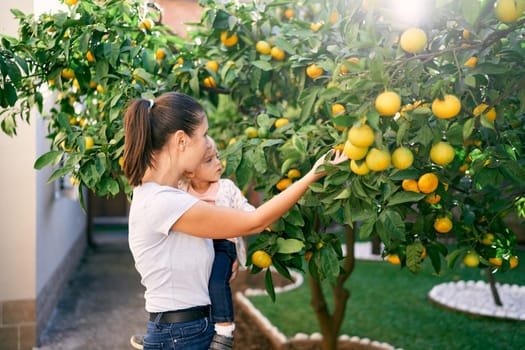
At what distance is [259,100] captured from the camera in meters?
3.38

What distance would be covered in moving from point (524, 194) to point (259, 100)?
1623 mm

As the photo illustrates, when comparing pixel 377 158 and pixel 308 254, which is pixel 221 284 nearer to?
pixel 308 254

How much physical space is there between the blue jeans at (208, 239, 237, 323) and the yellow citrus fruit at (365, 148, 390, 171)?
871 millimetres

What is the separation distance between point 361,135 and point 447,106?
0.27 meters

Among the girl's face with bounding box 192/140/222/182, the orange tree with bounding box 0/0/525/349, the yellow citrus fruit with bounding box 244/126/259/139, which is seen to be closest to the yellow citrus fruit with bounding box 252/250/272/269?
the orange tree with bounding box 0/0/525/349

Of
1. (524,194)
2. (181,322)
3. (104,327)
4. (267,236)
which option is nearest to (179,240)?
(181,322)

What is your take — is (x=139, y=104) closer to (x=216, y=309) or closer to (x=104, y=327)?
(x=216, y=309)

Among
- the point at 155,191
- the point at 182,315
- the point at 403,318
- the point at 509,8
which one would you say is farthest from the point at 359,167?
the point at 403,318

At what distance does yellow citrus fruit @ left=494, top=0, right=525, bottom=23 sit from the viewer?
1.47 metres

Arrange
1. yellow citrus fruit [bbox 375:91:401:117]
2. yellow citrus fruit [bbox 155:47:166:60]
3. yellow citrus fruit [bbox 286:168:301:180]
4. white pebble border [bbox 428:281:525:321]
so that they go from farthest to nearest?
1. white pebble border [bbox 428:281:525:321]
2. yellow citrus fruit [bbox 155:47:166:60]
3. yellow citrus fruit [bbox 286:168:301:180]
4. yellow citrus fruit [bbox 375:91:401:117]

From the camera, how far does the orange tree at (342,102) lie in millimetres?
1546

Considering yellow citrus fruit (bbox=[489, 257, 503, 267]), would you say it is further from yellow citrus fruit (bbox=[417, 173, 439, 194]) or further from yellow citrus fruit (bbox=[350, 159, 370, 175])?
yellow citrus fruit (bbox=[350, 159, 370, 175])

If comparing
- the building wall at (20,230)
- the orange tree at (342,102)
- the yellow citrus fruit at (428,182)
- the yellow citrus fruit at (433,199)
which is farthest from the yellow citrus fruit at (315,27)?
the building wall at (20,230)

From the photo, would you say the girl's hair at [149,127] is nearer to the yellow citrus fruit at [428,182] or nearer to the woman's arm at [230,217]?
the woman's arm at [230,217]
